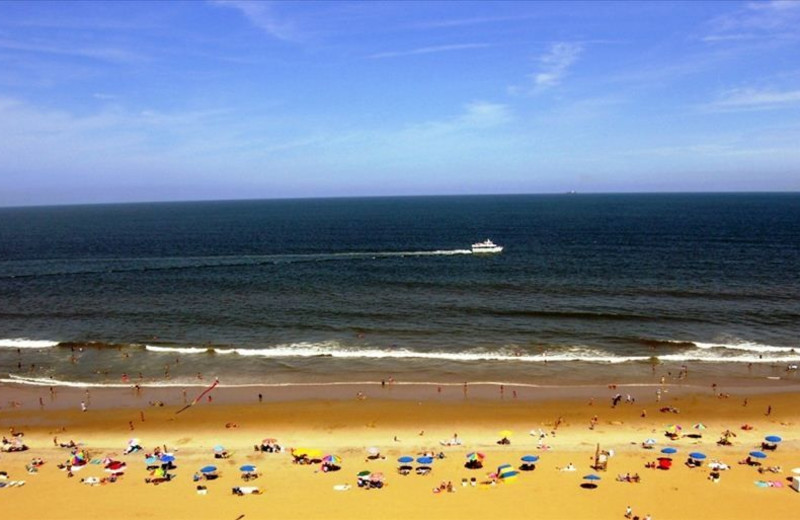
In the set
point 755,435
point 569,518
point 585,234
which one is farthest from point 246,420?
point 585,234

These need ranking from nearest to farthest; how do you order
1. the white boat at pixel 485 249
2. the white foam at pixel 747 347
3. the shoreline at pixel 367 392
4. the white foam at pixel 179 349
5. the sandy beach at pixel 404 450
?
the sandy beach at pixel 404 450, the shoreline at pixel 367 392, the white foam at pixel 747 347, the white foam at pixel 179 349, the white boat at pixel 485 249

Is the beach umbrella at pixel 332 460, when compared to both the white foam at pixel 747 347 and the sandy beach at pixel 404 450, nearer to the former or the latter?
the sandy beach at pixel 404 450

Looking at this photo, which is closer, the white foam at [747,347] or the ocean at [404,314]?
the ocean at [404,314]

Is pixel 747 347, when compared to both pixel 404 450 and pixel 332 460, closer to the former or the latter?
pixel 404 450

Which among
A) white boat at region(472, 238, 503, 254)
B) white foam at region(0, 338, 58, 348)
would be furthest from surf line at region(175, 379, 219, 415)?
white boat at region(472, 238, 503, 254)

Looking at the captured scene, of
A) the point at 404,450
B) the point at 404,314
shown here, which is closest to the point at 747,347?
the point at 404,314

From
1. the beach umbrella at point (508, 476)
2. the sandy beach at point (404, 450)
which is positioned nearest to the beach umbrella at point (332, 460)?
the sandy beach at point (404, 450)
